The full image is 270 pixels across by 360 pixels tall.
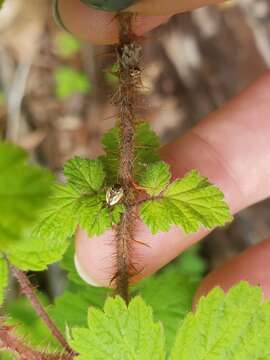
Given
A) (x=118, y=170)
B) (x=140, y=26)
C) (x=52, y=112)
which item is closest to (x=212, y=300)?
(x=118, y=170)

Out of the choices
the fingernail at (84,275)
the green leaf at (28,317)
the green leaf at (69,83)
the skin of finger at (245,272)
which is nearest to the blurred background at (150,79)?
the green leaf at (69,83)

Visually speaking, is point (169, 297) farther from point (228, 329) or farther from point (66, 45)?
point (66, 45)

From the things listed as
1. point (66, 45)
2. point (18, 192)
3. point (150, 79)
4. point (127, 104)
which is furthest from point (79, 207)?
point (66, 45)

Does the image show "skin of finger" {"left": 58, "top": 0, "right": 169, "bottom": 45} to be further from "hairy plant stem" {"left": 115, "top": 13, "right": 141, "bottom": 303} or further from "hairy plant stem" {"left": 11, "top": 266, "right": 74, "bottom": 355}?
"hairy plant stem" {"left": 11, "top": 266, "right": 74, "bottom": 355}

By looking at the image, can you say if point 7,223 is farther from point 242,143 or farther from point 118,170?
point 242,143

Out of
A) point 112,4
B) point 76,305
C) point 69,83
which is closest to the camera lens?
point 112,4

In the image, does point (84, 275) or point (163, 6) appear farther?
point (84, 275)
